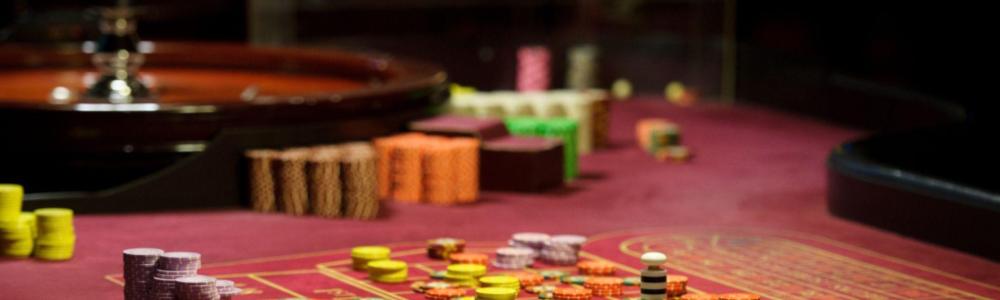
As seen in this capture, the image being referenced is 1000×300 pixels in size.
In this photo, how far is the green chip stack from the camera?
31.5 feet

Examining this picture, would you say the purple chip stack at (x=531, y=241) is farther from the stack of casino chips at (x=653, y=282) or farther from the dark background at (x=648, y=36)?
the dark background at (x=648, y=36)

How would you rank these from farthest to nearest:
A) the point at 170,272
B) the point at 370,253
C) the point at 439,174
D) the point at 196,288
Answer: the point at 439,174, the point at 370,253, the point at 170,272, the point at 196,288

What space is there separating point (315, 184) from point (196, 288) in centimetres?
258

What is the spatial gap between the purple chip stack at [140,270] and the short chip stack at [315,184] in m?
2.32

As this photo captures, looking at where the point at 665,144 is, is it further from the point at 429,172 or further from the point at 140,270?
the point at 140,270

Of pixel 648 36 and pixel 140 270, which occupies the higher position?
pixel 648 36

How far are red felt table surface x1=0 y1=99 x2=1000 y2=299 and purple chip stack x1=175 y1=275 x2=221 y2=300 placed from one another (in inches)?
25.0

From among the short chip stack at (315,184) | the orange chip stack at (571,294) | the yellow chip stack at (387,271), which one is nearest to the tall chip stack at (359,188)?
the short chip stack at (315,184)

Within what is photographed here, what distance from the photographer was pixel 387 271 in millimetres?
6668

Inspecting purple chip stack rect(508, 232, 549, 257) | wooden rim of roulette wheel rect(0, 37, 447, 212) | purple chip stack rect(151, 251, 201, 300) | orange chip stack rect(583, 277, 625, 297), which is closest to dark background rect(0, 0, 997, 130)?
wooden rim of roulette wheel rect(0, 37, 447, 212)

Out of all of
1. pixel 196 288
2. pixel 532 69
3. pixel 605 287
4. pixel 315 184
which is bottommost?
pixel 605 287

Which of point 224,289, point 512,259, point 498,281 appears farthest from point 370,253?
point 224,289

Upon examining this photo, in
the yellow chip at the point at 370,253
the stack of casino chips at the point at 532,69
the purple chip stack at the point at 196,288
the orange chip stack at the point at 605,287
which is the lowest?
the orange chip stack at the point at 605,287

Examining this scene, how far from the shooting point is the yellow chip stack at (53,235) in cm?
695
